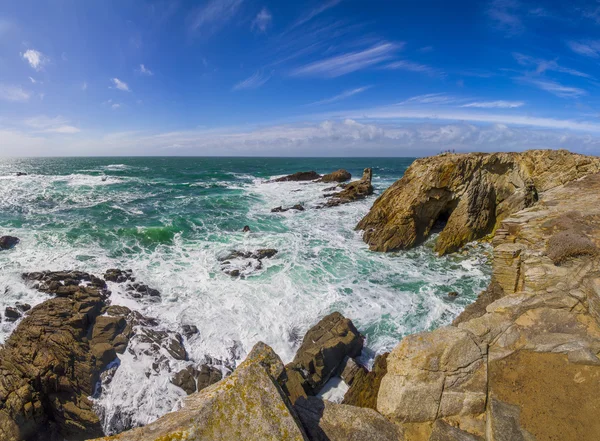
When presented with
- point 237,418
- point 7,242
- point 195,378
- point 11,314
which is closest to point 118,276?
point 11,314

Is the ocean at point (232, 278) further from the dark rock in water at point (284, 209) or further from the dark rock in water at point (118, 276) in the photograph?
the dark rock in water at point (284, 209)

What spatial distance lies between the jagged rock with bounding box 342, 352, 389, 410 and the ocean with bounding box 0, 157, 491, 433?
52.6 inches

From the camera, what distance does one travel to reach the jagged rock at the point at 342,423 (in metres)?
4.38

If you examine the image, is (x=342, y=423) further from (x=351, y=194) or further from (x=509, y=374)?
(x=351, y=194)

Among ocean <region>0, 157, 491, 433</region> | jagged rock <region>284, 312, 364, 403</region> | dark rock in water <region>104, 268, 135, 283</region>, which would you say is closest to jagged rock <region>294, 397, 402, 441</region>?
jagged rock <region>284, 312, 364, 403</region>

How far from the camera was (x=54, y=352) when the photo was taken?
9.59m

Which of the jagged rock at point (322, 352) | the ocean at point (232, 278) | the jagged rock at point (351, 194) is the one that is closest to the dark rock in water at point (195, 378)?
the ocean at point (232, 278)

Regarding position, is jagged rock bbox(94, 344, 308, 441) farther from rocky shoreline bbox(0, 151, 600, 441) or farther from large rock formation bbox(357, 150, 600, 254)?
large rock formation bbox(357, 150, 600, 254)

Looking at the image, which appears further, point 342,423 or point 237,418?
point 342,423

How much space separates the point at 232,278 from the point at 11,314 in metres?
8.87

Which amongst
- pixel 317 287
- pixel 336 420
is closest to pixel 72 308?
pixel 317 287

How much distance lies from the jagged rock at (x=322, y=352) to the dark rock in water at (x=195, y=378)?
2602mm

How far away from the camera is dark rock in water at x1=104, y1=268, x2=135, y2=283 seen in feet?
49.4

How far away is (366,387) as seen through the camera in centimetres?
823
